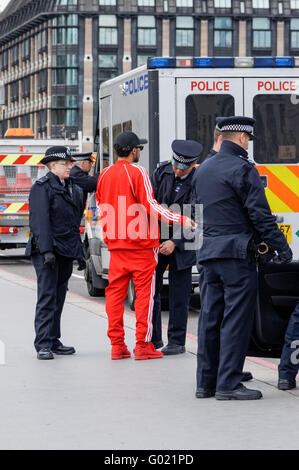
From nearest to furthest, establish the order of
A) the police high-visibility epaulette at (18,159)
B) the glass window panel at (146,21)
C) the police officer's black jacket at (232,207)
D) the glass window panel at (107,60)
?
the police officer's black jacket at (232,207), the police high-visibility epaulette at (18,159), the glass window panel at (146,21), the glass window panel at (107,60)

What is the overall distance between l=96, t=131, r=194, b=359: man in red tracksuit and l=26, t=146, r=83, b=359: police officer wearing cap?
373 millimetres

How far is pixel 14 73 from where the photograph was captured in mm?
114125

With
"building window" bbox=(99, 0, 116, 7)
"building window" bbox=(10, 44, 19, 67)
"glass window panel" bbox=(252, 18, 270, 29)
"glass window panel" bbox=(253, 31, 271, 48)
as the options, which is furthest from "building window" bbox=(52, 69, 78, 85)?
"glass window panel" bbox=(252, 18, 270, 29)

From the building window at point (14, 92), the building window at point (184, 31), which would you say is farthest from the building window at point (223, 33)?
the building window at point (14, 92)

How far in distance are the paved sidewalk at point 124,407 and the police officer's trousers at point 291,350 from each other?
16 cm

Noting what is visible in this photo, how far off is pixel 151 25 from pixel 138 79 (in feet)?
290

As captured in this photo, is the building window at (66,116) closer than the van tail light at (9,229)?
No

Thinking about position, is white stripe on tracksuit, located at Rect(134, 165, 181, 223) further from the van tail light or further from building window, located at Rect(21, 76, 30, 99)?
building window, located at Rect(21, 76, 30, 99)

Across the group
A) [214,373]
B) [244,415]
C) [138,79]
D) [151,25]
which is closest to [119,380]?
[214,373]

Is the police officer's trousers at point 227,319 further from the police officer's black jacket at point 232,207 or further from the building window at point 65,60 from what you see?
the building window at point 65,60

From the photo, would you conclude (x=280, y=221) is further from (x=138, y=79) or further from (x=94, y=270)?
(x=94, y=270)

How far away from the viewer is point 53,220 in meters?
9.40

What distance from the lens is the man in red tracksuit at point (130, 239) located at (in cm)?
899

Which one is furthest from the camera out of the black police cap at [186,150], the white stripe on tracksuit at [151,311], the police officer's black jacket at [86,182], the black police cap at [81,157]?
the black police cap at [81,157]
